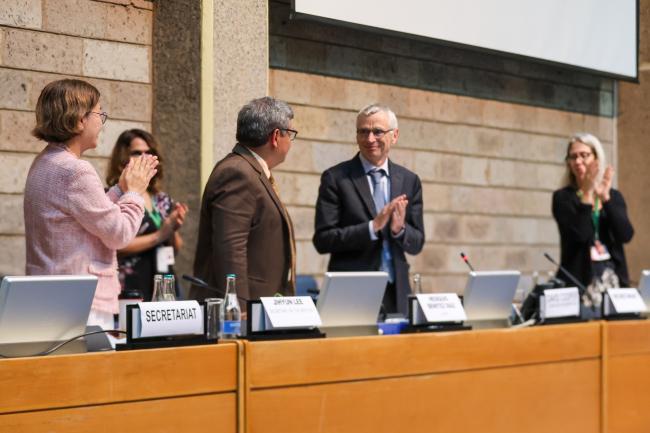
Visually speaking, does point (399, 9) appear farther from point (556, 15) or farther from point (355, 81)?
point (556, 15)

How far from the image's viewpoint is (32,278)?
2.15 m

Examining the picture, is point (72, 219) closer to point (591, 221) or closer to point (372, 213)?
point (372, 213)

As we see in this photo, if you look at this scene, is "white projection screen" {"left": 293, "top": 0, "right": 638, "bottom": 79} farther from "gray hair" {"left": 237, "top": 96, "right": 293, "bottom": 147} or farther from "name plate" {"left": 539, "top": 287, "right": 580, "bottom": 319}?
"name plate" {"left": 539, "top": 287, "right": 580, "bottom": 319}

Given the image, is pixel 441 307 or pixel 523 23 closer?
pixel 441 307

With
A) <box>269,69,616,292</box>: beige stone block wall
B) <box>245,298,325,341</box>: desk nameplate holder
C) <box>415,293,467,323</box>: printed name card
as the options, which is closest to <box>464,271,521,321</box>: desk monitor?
<box>415,293,467,323</box>: printed name card

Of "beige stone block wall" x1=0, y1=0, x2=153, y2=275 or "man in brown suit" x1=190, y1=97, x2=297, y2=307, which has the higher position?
"beige stone block wall" x1=0, y1=0, x2=153, y2=275

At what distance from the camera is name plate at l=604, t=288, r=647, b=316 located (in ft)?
11.6

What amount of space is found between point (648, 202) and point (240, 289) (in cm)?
619

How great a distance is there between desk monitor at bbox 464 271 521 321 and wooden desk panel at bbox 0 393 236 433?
1.05 metres

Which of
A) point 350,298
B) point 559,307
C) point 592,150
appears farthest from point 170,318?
point 592,150

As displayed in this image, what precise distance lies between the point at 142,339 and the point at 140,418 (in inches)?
7.2

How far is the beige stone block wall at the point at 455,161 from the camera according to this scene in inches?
253

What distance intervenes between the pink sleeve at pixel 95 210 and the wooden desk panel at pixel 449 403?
58 centimetres

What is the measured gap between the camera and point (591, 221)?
4.53m
